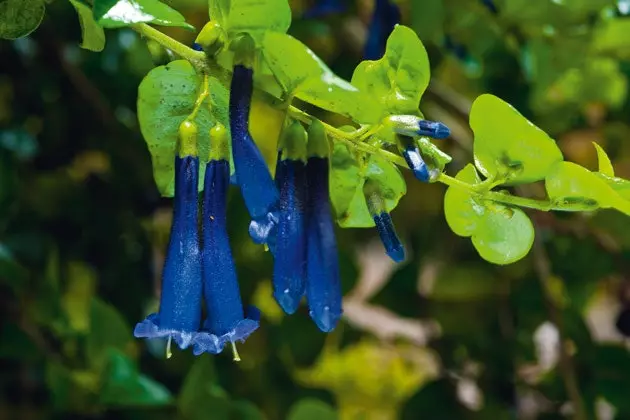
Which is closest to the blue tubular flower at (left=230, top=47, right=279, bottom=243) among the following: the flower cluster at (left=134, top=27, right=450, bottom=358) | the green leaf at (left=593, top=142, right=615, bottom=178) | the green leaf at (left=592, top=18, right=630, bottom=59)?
the flower cluster at (left=134, top=27, right=450, bottom=358)

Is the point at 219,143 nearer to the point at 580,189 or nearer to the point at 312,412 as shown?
the point at 580,189

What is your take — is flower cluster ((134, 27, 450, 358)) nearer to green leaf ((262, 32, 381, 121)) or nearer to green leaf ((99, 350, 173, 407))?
green leaf ((262, 32, 381, 121))

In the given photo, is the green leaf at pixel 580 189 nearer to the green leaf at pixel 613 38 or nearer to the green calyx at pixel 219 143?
the green calyx at pixel 219 143

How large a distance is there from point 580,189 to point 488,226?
4cm

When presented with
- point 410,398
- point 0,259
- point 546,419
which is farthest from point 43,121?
point 546,419

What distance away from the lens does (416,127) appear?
0.27 m

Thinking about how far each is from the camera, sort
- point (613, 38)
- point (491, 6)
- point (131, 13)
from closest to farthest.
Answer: point (131, 13) < point (491, 6) < point (613, 38)

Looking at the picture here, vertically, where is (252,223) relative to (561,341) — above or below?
above

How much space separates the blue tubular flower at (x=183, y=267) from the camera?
0.30 m

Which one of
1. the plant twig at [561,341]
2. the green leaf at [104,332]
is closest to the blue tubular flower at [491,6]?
the plant twig at [561,341]

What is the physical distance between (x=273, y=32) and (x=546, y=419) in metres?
0.59

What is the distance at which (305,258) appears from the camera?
0.94ft

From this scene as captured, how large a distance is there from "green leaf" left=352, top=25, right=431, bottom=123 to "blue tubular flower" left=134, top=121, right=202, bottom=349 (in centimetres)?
7

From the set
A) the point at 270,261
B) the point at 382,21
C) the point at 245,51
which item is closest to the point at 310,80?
the point at 245,51
